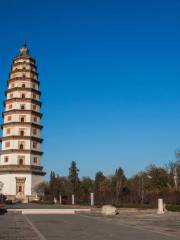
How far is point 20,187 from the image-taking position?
6297 cm

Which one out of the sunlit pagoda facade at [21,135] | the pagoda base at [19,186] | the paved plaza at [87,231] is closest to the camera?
the paved plaza at [87,231]

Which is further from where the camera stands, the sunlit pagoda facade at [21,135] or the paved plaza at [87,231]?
the sunlit pagoda facade at [21,135]

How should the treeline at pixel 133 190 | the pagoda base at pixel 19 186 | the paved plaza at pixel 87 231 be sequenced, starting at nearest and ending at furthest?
the paved plaza at pixel 87 231 < the treeline at pixel 133 190 < the pagoda base at pixel 19 186

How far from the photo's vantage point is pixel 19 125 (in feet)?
213

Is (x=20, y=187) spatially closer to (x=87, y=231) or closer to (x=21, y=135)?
(x=21, y=135)

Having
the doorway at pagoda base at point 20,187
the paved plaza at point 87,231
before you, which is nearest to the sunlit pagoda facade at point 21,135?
the doorway at pagoda base at point 20,187

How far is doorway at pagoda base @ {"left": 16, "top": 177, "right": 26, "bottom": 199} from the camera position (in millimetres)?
62688

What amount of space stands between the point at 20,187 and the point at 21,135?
7.85 metres

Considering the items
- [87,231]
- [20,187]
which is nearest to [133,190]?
[20,187]

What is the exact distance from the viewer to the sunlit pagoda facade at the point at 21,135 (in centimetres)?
6306

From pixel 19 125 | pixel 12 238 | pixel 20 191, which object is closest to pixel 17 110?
pixel 19 125

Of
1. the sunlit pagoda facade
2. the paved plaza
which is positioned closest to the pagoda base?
the sunlit pagoda facade

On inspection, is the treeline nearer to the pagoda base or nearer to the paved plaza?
the pagoda base

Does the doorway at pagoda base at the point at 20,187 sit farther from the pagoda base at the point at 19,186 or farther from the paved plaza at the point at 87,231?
the paved plaza at the point at 87,231
